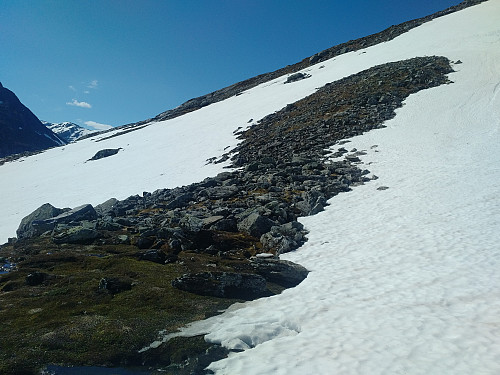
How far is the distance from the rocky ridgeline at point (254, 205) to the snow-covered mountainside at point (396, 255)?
1.39 m

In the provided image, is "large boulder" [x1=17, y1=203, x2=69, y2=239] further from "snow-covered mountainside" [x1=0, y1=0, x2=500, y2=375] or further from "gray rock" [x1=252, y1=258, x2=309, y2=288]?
"gray rock" [x1=252, y1=258, x2=309, y2=288]

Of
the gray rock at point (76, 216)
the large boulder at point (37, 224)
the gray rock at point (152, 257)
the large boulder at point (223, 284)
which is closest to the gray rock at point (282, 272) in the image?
the large boulder at point (223, 284)

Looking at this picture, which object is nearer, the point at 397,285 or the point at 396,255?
the point at 397,285

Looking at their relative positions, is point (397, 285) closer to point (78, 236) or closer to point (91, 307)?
point (91, 307)

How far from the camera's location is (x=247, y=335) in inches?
330

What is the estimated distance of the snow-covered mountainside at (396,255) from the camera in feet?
24.3

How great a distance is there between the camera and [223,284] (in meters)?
11.0

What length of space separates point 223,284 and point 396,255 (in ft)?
24.5

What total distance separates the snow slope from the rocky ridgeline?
4.89ft

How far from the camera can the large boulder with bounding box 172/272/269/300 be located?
10.9m

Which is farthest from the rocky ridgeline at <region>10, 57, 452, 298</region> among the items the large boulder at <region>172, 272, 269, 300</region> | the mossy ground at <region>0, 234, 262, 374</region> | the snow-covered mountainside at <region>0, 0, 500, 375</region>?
the snow-covered mountainside at <region>0, 0, 500, 375</region>

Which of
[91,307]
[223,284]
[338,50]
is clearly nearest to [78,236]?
[91,307]

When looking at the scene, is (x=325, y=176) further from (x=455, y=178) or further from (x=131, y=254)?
(x=131, y=254)

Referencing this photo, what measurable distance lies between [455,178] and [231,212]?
599 inches
